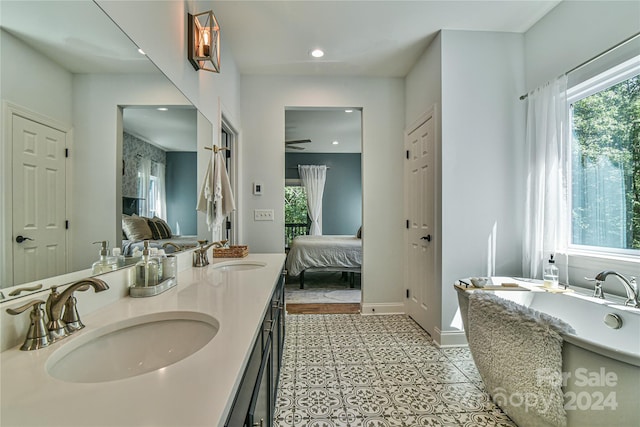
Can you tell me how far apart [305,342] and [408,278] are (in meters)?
1.36

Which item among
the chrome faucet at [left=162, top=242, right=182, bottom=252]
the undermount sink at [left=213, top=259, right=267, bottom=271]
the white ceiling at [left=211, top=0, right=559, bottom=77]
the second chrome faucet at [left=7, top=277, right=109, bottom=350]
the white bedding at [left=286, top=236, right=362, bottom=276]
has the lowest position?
the white bedding at [left=286, top=236, right=362, bottom=276]

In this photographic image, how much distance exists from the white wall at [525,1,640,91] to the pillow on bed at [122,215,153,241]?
292cm

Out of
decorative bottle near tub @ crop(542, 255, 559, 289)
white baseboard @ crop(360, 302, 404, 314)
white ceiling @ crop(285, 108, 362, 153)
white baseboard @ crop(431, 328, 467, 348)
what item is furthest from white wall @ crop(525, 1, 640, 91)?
white baseboard @ crop(360, 302, 404, 314)

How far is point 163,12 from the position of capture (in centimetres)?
148

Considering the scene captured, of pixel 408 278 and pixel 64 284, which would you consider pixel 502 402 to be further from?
pixel 64 284

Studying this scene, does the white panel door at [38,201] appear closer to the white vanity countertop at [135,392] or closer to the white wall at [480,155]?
the white vanity countertop at [135,392]

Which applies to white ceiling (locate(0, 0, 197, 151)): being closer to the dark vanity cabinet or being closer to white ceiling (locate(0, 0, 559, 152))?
white ceiling (locate(0, 0, 559, 152))

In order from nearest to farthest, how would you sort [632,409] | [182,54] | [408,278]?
[632,409]
[182,54]
[408,278]

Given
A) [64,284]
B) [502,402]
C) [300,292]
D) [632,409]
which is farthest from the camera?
[300,292]

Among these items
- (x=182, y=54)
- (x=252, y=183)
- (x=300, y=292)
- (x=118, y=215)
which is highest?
(x=182, y=54)

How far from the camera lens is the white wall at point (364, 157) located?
3.20 m

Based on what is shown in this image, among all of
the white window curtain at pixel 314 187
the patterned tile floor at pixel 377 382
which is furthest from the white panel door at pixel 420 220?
the white window curtain at pixel 314 187

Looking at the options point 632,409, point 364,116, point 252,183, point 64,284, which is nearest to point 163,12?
point 64,284

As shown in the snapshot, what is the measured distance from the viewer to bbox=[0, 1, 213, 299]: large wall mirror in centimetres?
70
